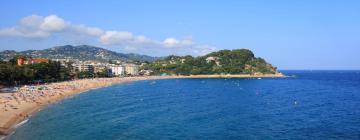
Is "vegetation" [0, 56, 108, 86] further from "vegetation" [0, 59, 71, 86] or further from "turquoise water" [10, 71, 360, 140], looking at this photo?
"turquoise water" [10, 71, 360, 140]

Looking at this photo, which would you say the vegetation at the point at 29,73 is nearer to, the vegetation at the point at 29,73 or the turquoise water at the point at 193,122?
the vegetation at the point at 29,73

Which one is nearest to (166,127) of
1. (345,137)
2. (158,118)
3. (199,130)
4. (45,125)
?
(199,130)

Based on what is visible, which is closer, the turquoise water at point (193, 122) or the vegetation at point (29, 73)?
the turquoise water at point (193, 122)

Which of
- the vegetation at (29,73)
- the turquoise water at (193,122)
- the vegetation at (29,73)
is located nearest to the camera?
the turquoise water at (193,122)

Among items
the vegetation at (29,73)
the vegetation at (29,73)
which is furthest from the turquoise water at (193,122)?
the vegetation at (29,73)

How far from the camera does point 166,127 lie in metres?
46.7

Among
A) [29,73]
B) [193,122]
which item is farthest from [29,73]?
[193,122]

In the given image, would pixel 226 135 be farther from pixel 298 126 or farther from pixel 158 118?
pixel 158 118

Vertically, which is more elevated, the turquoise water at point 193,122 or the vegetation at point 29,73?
the vegetation at point 29,73

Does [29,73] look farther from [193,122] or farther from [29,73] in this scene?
[193,122]

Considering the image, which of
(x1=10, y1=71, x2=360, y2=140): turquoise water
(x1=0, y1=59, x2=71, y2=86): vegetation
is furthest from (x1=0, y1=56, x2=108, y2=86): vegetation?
(x1=10, y1=71, x2=360, y2=140): turquoise water

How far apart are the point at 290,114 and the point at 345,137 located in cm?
1755

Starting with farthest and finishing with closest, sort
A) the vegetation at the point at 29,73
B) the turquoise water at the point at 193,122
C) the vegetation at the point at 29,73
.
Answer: the vegetation at the point at 29,73, the vegetation at the point at 29,73, the turquoise water at the point at 193,122

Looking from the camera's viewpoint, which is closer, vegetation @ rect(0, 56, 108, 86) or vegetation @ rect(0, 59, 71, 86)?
vegetation @ rect(0, 59, 71, 86)
